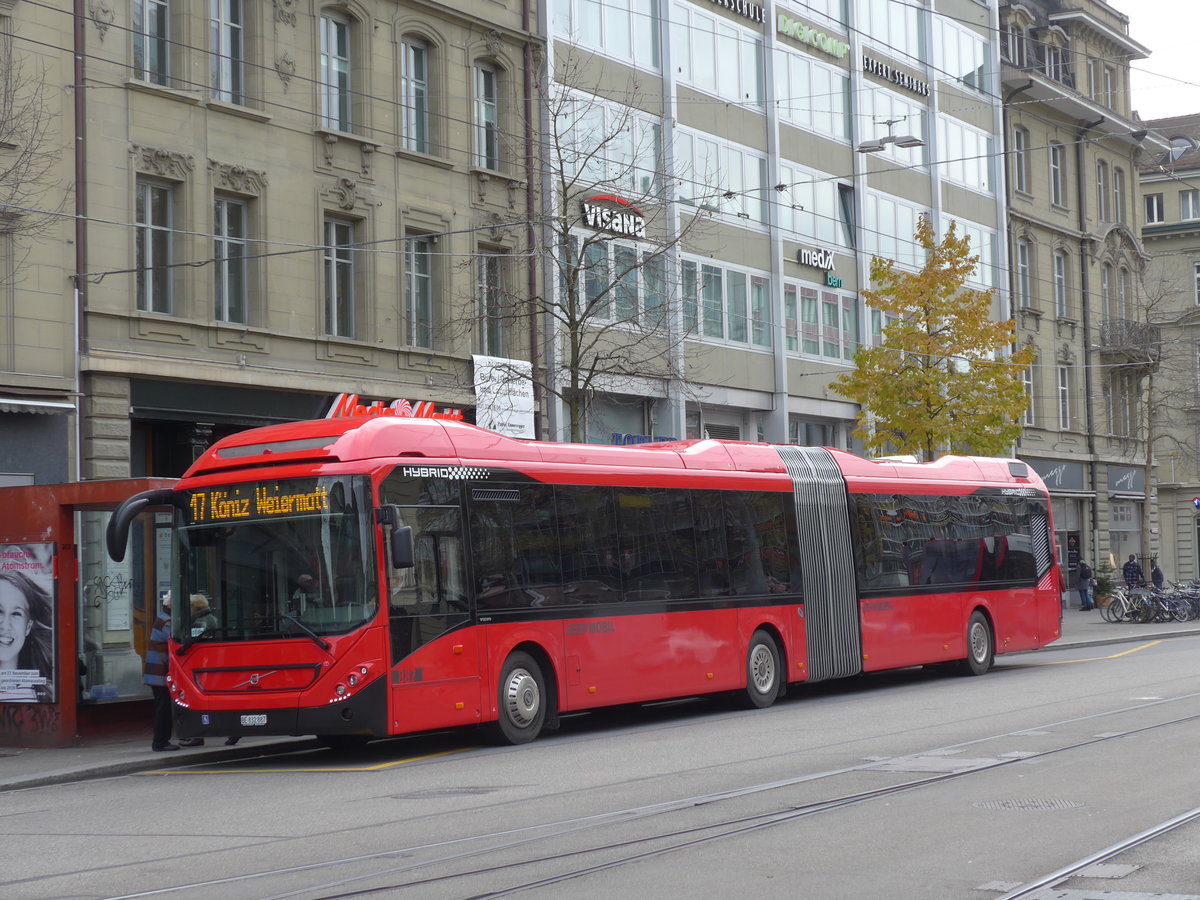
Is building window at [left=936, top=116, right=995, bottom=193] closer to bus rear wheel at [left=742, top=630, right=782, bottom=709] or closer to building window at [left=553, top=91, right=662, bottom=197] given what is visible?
building window at [left=553, top=91, right=662, bottom=197]

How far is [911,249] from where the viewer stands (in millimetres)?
44531

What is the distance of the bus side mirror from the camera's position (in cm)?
1470

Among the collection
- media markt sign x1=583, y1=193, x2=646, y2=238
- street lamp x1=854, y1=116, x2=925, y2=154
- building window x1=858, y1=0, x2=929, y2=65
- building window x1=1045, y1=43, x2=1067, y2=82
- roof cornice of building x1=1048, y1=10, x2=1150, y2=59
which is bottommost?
media markt sign x1=583, y1=193, x2=646, y2=238

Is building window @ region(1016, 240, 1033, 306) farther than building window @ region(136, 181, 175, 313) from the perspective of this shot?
Yes

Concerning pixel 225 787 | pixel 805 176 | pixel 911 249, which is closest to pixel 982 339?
pixel 805 176

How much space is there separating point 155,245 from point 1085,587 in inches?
1343

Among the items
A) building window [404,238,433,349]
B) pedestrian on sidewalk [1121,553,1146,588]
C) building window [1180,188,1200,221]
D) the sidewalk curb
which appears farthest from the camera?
building window [1180,188,1200,221]

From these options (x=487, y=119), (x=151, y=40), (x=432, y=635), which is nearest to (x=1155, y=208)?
(x=487, y=119)

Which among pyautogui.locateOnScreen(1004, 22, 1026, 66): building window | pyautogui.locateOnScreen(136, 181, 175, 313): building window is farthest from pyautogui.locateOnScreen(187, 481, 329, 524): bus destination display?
pyautogui.locateOnScreen(1004, 22, 1026, 66): building window

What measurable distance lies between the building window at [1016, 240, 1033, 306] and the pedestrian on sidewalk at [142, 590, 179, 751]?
1478 inches

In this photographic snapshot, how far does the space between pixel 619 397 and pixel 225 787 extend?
19800mm

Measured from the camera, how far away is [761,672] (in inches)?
811

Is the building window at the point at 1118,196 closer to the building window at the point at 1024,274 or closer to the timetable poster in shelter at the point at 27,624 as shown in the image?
the building window at the point at 1024,274

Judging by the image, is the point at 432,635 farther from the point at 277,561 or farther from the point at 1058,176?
the point at 1058,176
